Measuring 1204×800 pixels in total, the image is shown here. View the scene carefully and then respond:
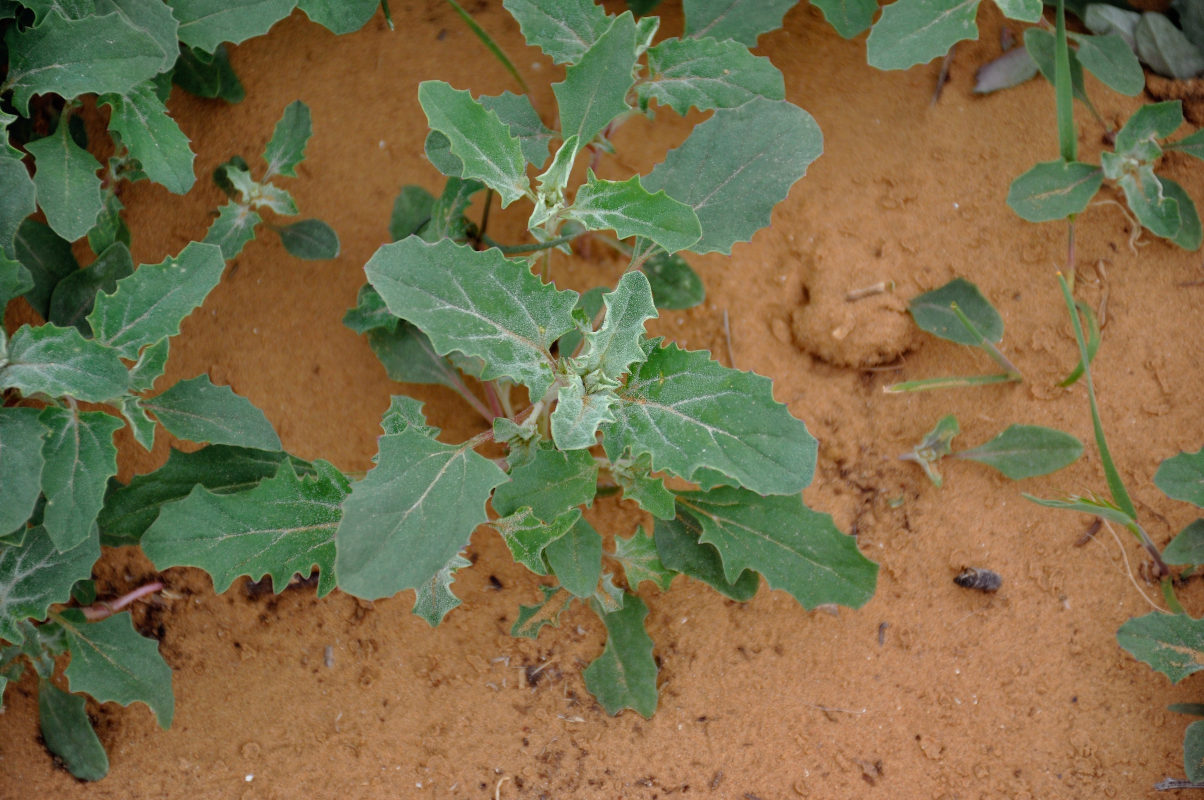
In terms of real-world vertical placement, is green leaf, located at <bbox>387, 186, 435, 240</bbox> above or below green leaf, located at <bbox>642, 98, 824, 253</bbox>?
below

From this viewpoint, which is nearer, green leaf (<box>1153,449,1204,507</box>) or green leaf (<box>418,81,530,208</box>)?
green leaf (<box>418,81,530,208</box>)

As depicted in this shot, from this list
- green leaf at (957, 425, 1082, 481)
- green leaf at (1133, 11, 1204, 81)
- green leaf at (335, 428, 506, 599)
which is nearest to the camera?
green leaf at (335, 428, 506, 599)

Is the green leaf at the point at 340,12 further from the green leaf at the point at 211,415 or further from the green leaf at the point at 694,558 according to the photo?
the green leaf at the point at 694,558

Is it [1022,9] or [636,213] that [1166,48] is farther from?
[636,213]

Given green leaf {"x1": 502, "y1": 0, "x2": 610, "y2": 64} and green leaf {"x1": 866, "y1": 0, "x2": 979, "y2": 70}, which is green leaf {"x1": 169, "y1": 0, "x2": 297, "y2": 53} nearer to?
green leaf {"x1": 502, "y1": 0, "x2": 610, "y2": 64}

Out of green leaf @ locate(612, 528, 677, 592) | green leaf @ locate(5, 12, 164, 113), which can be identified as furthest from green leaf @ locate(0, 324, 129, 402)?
green leaf @ locate(612, 528, 677, 592)

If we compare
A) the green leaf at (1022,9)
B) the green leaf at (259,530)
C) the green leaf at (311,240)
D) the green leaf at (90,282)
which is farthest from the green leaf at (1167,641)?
the green leaf at (90,282)

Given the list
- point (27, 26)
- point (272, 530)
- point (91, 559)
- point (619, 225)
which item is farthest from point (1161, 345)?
point (27, 26)
